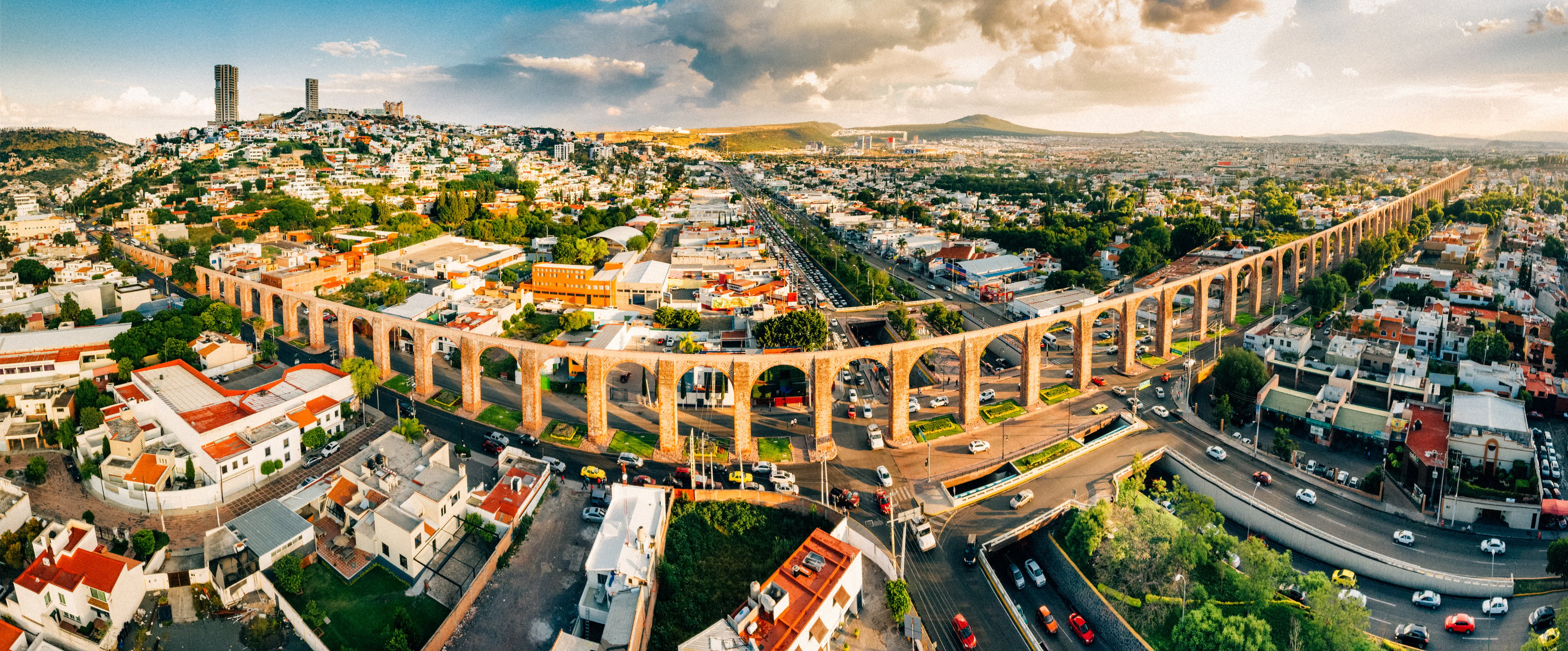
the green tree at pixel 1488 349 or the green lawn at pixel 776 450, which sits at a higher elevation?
the green tree at pixel 1488 349

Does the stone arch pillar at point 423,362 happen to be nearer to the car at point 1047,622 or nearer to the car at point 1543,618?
the car at point 1047,622

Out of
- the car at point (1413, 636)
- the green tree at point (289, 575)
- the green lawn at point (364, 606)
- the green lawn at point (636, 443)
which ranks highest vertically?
the green lawn at point (636, 443)

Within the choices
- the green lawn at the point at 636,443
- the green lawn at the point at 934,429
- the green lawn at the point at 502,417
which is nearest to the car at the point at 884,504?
the green lawn at the point at 934,429

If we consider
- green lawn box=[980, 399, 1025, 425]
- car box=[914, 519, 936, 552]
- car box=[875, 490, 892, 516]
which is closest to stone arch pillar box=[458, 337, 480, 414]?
car box=[875, 490, 892, 516]

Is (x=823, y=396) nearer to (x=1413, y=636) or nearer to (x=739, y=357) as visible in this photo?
(x=739, y=357)

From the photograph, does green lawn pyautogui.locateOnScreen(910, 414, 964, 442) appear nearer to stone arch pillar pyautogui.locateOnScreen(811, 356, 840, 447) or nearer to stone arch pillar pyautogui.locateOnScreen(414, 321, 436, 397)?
stone arch pillar pyautogui.locateOnScreen(811, 356, 840, 447)

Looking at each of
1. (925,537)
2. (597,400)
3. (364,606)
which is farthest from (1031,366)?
(364,606)

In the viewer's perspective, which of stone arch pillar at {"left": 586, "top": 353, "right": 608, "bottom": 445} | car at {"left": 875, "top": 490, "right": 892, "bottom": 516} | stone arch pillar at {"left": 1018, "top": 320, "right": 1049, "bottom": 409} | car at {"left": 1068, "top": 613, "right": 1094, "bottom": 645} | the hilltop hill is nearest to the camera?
car at {"left": 1068, "top": 613, "right": 1094, "bottom": 645}
